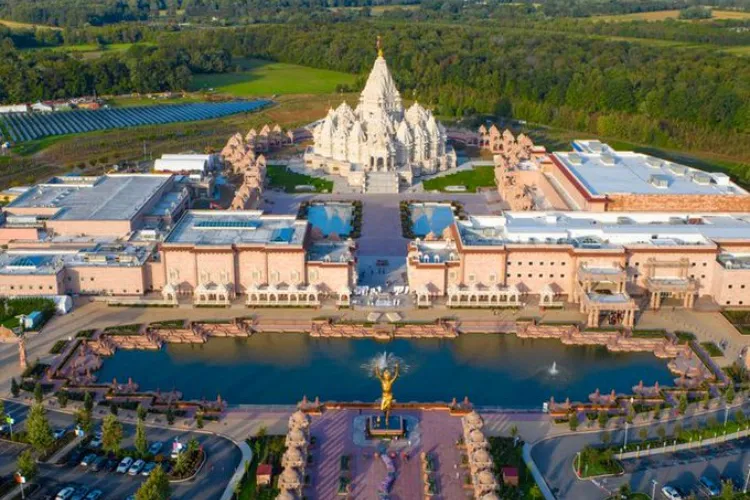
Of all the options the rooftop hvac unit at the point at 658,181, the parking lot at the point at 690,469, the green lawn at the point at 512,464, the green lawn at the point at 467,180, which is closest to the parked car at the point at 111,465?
the green lawn at the point at 512,464

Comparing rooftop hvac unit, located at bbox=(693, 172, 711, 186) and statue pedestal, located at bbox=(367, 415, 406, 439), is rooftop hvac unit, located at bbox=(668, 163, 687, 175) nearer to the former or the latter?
rooftop hvac unit, located at bbox=(693, 172, 711, 186)

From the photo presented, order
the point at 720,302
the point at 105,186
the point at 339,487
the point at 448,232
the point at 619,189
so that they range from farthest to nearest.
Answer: the point at 105,186 < the point at 619,189 < the point at 448,232 < the point at 720,302 < the point at 339,487

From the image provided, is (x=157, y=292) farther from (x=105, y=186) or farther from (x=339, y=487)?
(x=339, y=487)

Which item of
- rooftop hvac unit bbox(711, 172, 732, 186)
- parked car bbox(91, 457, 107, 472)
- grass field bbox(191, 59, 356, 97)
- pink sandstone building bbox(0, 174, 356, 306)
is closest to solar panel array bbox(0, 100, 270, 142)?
grass field bbox(191, 59, 356, 97)

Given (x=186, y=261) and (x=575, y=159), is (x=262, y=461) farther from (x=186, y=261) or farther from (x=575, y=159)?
(x=575, y=159)

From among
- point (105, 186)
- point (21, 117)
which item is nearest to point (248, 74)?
point (21, 117)

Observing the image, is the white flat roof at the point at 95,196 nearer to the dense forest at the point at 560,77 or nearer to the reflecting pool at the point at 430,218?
the reflecting pool at the point at 430,218

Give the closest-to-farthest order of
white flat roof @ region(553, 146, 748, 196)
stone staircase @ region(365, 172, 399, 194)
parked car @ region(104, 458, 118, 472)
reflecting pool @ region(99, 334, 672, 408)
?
parked car @ region(104, 458, 118, 472) < reflecting pool @ region(99, 334, 672, 408) < white flat roof @ region(553, 146, 748, 196) < stone staircase @ region(365, 172, 399, 194)
